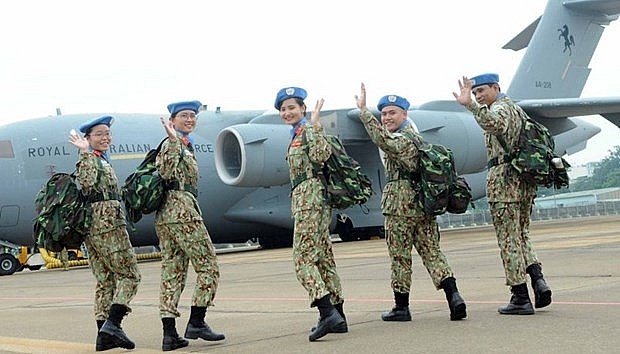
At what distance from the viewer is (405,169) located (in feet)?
21.7

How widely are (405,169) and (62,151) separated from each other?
543 inches

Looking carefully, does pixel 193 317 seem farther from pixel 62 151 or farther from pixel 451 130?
pixel 451 130

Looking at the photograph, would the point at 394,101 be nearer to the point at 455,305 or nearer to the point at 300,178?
the point at 300,178

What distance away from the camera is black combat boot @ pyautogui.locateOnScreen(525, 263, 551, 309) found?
6430mm

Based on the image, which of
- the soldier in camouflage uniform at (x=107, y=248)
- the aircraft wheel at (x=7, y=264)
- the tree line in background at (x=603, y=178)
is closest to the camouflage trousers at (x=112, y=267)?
the soldier in camouflage uniform at (x=107, y=248)

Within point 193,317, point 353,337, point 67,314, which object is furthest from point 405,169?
point 67,314

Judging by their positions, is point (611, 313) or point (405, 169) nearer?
point (611, 313)

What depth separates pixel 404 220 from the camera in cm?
656

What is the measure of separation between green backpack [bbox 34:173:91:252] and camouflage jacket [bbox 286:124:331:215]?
148 cm

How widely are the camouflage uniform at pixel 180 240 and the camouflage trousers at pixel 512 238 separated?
6.68 ft

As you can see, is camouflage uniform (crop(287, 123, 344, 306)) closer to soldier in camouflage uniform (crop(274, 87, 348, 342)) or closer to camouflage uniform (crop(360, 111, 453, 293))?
soldier in camouflage uniform (crop(274, 87, 348, 342))

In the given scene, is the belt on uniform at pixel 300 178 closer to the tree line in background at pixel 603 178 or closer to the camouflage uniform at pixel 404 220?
the camouflage uniform at pixel 404 220

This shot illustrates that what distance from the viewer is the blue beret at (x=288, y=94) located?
640 centimetres

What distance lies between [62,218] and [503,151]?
316 centimetres
